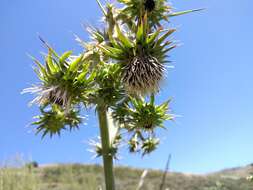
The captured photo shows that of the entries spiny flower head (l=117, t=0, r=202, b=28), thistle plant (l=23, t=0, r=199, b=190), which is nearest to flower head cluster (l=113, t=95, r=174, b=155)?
thistle plant (l=23, t=0, r=199, b=190)

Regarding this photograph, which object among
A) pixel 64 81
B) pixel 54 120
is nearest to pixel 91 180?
pixel 54 120

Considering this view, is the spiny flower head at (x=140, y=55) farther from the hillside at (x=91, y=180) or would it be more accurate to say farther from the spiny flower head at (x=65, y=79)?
the hillside at (x=91, y=180)

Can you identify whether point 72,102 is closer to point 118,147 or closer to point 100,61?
point 100,61

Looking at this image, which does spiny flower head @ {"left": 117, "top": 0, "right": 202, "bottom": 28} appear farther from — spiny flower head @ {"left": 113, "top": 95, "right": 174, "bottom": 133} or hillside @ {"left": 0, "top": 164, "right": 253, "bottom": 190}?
hillside @ {"left": 0, "top": 164, "right": 253, "bottom": 190}

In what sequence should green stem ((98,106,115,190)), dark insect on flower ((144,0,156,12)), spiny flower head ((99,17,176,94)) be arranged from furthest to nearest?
dark insect on flower ((144,0,156,12)) → green stem ((98,106,115,190)) → spiny flower head ((99,17,176,94))

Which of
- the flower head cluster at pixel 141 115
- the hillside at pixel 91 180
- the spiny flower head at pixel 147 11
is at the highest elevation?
the spiny flower head at pixel 147 11

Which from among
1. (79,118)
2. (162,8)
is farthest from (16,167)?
(162,8)

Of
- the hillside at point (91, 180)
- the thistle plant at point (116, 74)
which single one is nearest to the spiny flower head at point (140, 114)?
the thistle plant at point (116, 74)
